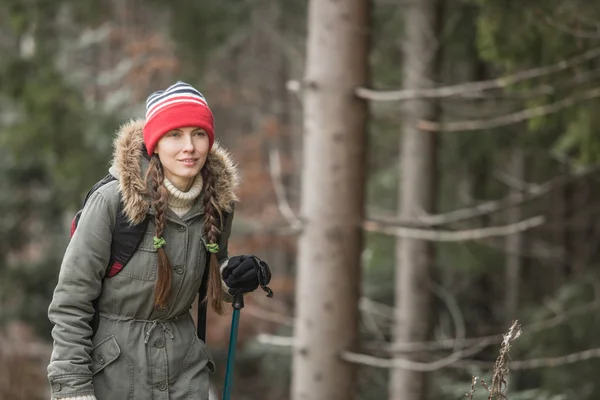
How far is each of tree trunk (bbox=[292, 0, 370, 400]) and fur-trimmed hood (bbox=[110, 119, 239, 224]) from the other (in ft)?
8.15

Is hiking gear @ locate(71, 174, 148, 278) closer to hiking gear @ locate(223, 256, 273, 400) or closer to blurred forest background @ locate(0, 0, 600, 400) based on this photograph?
hiking gear @ locate(223, 256, 273, 400)

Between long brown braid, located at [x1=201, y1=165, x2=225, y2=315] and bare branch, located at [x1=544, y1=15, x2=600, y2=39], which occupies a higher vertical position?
bare branch, located at [x1=544, y1=15, x2=600, y2=39]

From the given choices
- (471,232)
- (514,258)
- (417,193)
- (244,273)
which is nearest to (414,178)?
(417,193)

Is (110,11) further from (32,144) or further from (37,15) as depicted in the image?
(32,144)

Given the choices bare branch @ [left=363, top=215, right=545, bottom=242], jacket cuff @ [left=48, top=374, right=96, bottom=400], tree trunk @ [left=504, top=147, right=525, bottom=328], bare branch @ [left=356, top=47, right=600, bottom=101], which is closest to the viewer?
jacket cuff @ [left=48, top=374, right=96, bottom=400]

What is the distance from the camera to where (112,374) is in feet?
10.4

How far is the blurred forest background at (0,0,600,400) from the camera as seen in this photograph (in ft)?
20.1

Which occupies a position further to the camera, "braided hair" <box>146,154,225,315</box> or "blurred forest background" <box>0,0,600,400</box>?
"blurred forest background" <box>0,0,600,400</box>

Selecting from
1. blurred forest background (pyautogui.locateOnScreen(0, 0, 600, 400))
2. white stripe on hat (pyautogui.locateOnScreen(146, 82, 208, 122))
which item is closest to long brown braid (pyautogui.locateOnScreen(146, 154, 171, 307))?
white stripe on hat (pyautogui.locateOnScreen(146, 82, 208, 122))

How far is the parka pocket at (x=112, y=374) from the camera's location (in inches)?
125

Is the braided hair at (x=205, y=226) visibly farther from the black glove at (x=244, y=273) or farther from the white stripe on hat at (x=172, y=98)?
the white stripe on hat at (x=172, y=98)

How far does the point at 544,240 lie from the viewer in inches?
562

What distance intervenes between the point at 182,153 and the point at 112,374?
0.78 meters

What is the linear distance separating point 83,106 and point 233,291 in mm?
6925
